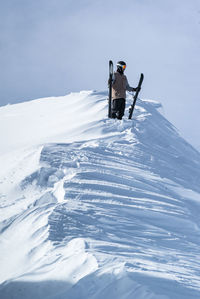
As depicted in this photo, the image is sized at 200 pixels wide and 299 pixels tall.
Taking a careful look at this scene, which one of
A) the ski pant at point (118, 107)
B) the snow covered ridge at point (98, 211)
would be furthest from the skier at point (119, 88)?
the snow covered ridge at point (98, 211)

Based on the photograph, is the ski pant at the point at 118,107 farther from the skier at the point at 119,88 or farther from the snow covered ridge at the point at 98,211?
the snow covered ridge at the point at 98,211

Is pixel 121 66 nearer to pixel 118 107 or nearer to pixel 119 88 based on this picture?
pixel 119 88

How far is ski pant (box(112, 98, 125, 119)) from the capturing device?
12547 millimetres

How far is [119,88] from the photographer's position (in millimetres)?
12336

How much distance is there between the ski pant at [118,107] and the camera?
41.2 ft

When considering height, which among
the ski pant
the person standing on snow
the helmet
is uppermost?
the helmet

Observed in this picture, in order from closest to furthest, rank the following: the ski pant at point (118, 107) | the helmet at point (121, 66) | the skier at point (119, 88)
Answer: the helmet at point (121, 66)
the skier at point (119, 88)
the ski pant at point (118, 107)

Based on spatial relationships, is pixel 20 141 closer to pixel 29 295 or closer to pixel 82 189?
pixel 82 189

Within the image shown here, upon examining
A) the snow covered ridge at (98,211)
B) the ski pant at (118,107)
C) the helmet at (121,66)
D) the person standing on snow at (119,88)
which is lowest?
the snow covered ridge at (98,211)

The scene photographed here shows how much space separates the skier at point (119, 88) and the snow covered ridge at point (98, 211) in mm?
424

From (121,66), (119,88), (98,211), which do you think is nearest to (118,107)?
(119,88)

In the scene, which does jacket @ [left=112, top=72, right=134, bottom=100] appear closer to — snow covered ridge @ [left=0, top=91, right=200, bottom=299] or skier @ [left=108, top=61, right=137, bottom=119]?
skier @ [left=108, top=61, right=137, bottom=119]

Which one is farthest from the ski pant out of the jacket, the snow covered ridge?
the snow covered ridge

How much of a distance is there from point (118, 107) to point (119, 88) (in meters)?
0.56
